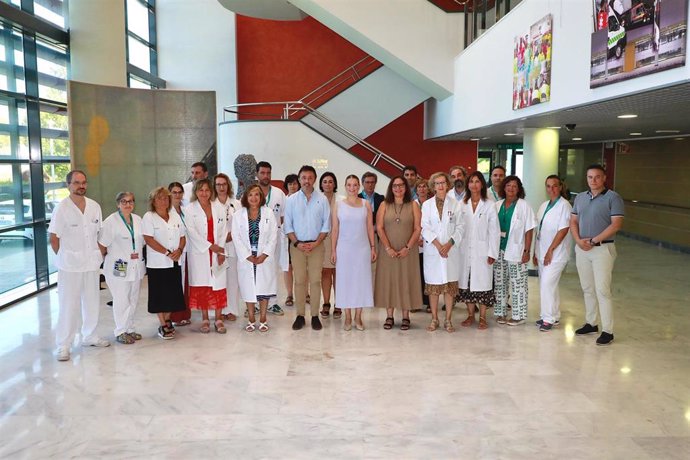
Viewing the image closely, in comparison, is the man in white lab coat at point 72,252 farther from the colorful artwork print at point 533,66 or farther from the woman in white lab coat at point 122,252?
the colorful artwork print at point 533,66

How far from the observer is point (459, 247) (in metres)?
6.53

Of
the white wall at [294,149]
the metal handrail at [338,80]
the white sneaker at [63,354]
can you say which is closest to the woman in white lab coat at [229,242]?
the white sneaker at [63,354]

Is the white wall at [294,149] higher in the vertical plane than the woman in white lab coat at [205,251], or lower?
higher

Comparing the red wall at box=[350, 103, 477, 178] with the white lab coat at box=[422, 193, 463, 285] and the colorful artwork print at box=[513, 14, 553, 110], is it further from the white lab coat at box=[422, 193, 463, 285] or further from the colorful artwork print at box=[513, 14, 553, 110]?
the white lab coat at box=[422, 193, 463, 285]

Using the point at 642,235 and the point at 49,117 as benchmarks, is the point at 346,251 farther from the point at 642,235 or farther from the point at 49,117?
the point at 642,235

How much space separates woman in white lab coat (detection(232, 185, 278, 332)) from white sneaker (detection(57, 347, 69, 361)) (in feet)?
6.04

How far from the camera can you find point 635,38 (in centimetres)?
520

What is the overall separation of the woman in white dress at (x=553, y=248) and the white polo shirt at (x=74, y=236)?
15.7ft

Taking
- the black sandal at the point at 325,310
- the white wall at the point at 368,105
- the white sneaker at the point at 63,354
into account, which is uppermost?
the white wall at the point at 368,105

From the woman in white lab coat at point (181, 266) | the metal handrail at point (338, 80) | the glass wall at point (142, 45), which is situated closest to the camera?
the woman in white lab coat at point (181, 266)

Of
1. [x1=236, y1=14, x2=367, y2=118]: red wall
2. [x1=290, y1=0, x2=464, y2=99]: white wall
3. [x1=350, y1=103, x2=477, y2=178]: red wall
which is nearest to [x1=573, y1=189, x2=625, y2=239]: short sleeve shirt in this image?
[x1=290, y1=0, x2=464, y2=99]: white wall

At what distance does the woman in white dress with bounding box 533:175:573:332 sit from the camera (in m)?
6.47

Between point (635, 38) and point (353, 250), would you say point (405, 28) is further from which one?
point (635, 38)

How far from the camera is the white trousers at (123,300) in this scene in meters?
5.91
